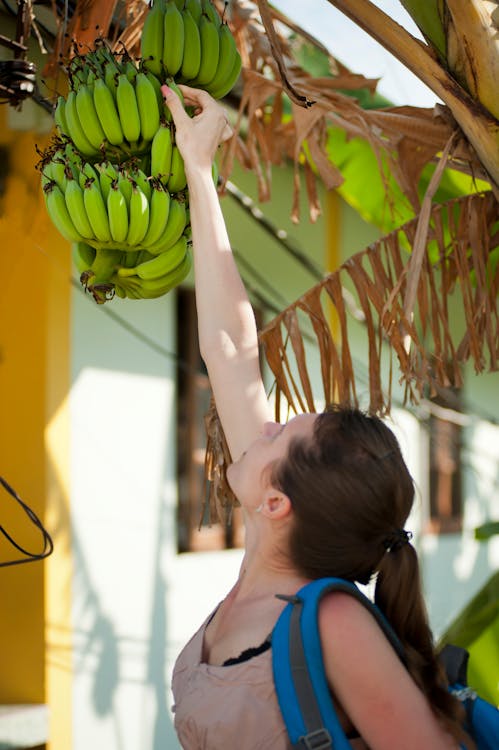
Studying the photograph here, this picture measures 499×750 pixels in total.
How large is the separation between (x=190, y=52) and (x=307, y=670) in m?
1.21

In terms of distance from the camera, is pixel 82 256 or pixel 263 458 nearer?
pixel 263 458

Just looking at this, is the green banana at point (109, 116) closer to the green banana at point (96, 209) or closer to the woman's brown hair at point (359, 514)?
the green banana at point (96, 209)

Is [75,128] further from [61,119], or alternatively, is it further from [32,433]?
[32,433]

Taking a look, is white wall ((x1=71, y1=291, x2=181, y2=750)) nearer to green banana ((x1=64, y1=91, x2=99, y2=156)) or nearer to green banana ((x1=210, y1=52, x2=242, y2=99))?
green banana ((x1=210, y1=52, x2=242, y2=99))

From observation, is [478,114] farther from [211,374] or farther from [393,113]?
[211,374]

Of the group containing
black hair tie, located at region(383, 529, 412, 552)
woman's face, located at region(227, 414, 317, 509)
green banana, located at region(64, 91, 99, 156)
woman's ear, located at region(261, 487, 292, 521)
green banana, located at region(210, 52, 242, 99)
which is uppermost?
green banana, located at region(210, 52, 242, 99)

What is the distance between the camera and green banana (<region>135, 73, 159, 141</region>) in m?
1.86

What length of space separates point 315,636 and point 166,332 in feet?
12.5

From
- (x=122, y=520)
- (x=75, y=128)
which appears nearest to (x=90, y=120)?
(x=75, y=128)

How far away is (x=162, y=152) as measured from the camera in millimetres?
1855

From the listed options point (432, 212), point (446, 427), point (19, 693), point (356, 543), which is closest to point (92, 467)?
point (19, 693)

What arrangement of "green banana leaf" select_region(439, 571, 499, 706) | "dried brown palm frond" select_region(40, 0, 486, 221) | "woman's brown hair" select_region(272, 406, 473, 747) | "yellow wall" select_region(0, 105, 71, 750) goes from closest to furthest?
"woman's brown hair" select_region(272, 406, 473, 747), "dried brown palm frond" select_region(40, 0, 486, 221), "green banana leaf" select_region(439, 571, 499, 706), "yellow wall" select_region(0, 105, 71, 750)

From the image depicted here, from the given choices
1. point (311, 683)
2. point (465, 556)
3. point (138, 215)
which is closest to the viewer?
point (311, 683)

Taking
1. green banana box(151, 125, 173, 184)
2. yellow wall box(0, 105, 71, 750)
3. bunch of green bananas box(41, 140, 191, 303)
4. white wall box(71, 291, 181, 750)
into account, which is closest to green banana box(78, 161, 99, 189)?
bunch of green bananas box(41, 140, 191, 303)
